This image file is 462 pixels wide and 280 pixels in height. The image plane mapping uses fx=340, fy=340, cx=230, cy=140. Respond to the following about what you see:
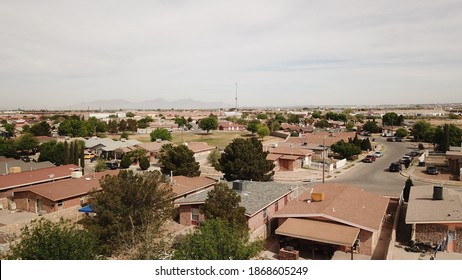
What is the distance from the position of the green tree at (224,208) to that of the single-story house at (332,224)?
2.54 metres

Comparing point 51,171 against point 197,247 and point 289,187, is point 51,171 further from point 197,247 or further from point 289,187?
point 197,247

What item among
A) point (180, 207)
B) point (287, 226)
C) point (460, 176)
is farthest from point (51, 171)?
point (460, 176)

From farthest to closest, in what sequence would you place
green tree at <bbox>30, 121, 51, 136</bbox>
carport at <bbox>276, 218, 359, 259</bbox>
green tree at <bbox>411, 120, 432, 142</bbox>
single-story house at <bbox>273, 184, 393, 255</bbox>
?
1. green tree at <bbox>30, 121, 51, 136</bbox>
2. green tree at <bbox>411, 120, 432, 142</bbox>
3. single-story house at <bbox>273, 184, 393, 255</bbox>
4. carport at <bbox>276, 218, 359, 259</bbox>

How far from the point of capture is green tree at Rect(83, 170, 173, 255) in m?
19.5

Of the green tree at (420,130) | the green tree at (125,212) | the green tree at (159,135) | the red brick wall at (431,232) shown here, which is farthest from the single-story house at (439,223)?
the green tree at (420,130)

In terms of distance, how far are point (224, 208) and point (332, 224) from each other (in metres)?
6.84

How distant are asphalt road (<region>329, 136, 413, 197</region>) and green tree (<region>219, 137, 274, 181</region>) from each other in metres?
12.0

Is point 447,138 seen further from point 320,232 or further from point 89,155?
point 89,155

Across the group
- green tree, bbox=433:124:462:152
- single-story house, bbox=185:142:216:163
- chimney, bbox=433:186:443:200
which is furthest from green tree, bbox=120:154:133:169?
green tree, bbox=433:124:462:152

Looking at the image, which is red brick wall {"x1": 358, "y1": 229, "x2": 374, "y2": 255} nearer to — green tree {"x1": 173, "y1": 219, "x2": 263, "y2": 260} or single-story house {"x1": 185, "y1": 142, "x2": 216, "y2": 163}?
green tree {"x1": 173, "y1": 219, "x2": 263, "y2": 260}

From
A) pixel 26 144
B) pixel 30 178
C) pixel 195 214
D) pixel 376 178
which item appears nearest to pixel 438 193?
pixel 195 214

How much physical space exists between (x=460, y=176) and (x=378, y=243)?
25940 mm

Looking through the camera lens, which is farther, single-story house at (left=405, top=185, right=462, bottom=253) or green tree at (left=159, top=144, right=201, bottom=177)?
green tree at (left=159, top=144, right=201, bottom=177)
